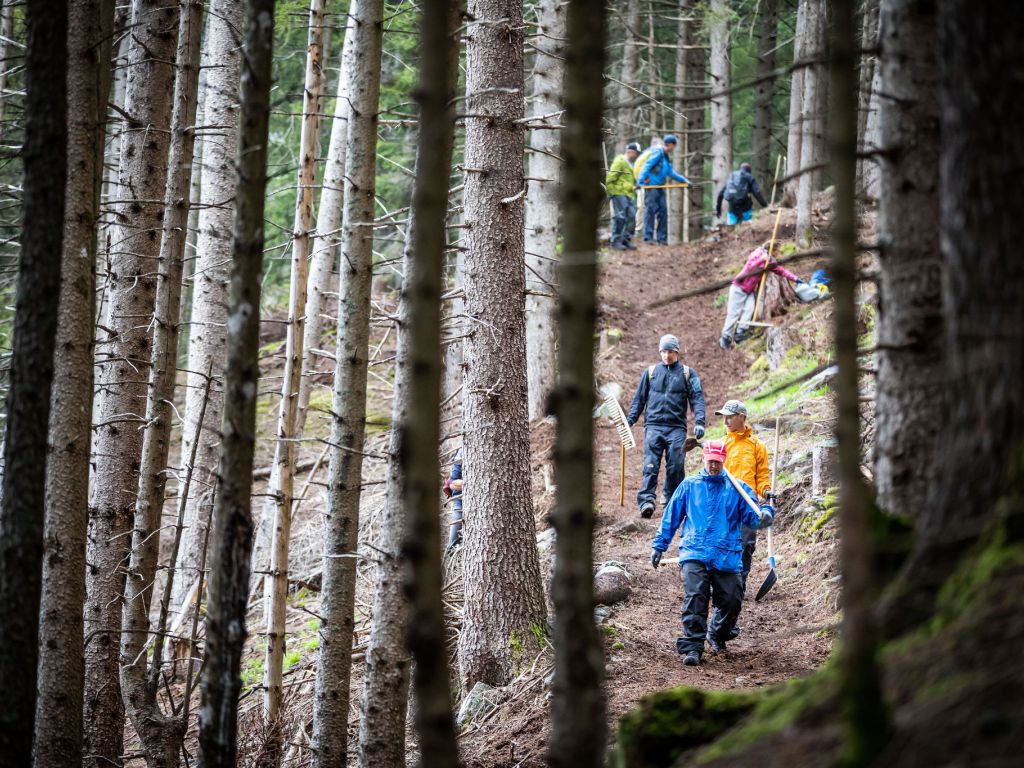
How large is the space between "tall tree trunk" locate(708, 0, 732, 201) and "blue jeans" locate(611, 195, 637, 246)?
2.75m

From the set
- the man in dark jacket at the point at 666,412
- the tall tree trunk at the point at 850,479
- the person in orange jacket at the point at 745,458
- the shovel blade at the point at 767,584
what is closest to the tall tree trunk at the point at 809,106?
the man in dark jacket at the point at 666,412

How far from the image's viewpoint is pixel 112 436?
7.68 m

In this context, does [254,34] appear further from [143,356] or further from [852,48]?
[143,356]

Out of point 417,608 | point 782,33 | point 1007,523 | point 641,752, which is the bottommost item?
point 641,752

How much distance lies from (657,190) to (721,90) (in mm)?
Result: 2661

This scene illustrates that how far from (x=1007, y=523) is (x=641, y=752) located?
6.69 ft

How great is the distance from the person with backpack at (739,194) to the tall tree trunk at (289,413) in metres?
14.3

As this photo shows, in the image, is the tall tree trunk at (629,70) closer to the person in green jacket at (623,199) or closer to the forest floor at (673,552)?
the person in green jacket at (623,199)

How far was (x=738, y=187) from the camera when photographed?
21609mm

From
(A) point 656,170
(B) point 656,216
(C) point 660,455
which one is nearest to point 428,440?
(C) point 660,455

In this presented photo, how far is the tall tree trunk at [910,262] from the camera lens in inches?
162

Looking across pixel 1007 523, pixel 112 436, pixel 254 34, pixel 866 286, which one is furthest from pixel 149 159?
pixel 866 286

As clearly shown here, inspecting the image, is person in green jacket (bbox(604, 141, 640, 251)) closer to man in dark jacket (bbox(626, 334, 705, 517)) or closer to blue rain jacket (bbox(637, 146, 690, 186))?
blue rain jacket (bbox(637, 146, 690, 186))

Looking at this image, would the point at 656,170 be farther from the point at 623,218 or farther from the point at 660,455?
the point at 660,455
